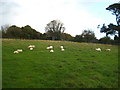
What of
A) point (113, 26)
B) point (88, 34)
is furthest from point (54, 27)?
point (113, 26)

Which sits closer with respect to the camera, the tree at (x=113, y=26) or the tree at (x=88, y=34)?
the tree at (x=113, y=26)

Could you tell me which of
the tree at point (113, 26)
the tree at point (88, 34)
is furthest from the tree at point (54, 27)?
the tree at point (113, 26)

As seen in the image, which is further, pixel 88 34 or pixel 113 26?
pixel 88 34

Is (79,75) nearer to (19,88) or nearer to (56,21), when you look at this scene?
(19,88)

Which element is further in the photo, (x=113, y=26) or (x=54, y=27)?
(x=54, y=27)

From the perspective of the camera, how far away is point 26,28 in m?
50.6

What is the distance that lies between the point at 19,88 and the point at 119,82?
5347 mm

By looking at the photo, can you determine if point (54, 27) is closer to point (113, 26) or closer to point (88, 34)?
point (88, 34)

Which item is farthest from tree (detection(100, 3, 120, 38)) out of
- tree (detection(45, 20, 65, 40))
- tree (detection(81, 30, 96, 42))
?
tree (detection(45, 20, 65, 40))

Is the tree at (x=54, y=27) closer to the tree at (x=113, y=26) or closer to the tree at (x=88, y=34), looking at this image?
the tree at (x=88, y=34)

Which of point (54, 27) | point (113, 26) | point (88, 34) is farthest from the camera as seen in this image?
point (54, 27)

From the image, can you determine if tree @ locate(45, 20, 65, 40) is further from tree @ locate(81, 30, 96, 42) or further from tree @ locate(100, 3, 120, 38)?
tree @ locate(100, 3, 120, 38)

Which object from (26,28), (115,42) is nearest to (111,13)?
(115,42)

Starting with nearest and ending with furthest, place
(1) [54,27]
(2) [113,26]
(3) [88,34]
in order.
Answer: (2) [113,26] < (3) [88,34] < (1) [54,27]
